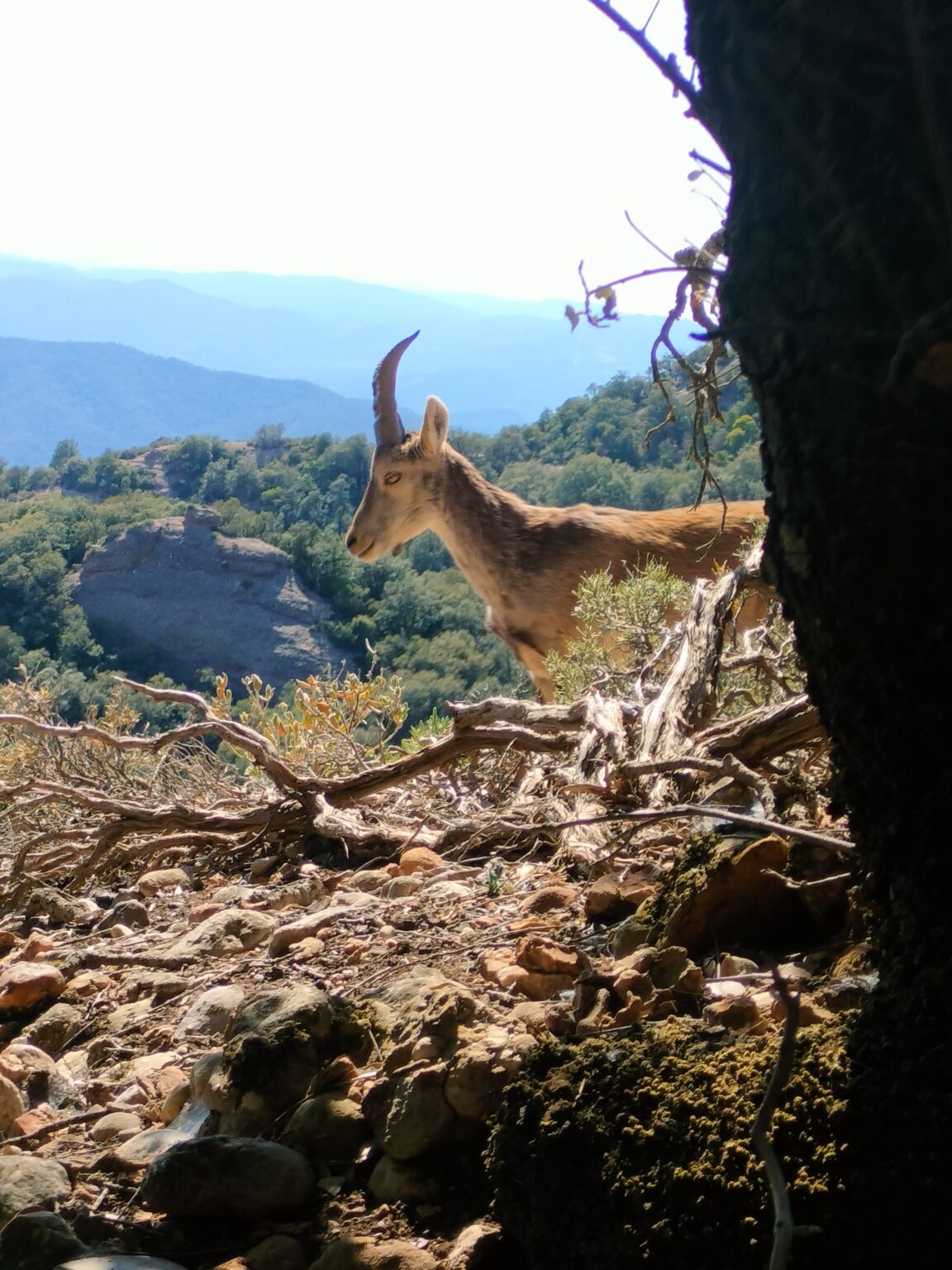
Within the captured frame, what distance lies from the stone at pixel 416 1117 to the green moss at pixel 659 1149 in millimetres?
220

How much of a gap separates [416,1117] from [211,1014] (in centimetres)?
93

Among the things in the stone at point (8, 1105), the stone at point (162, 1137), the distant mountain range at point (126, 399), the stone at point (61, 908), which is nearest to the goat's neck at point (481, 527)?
the stone at point (61, 908)

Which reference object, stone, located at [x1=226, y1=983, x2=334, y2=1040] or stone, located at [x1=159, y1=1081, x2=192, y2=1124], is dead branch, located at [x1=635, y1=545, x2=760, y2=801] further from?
stone, located at [x1=159, y1=1081, x2=192, y2=1124]

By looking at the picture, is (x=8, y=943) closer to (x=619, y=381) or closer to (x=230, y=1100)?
(x=230, y=1100)

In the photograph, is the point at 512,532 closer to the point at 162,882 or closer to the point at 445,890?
the point at 162,882

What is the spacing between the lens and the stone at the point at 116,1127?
207cm

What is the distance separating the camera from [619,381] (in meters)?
32.2

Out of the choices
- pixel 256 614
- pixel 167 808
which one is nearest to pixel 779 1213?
pixel 167 808

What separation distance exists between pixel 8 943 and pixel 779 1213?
10.5 feet

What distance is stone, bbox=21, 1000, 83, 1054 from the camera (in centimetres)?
269

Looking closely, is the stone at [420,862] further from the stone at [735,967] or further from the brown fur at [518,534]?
the brown fur at [518,534]

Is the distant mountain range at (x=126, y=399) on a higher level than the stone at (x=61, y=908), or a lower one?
higher

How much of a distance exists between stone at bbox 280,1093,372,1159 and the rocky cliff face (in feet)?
124

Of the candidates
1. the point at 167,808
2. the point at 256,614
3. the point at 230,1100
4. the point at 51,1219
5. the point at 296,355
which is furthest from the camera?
the point at 296,355
